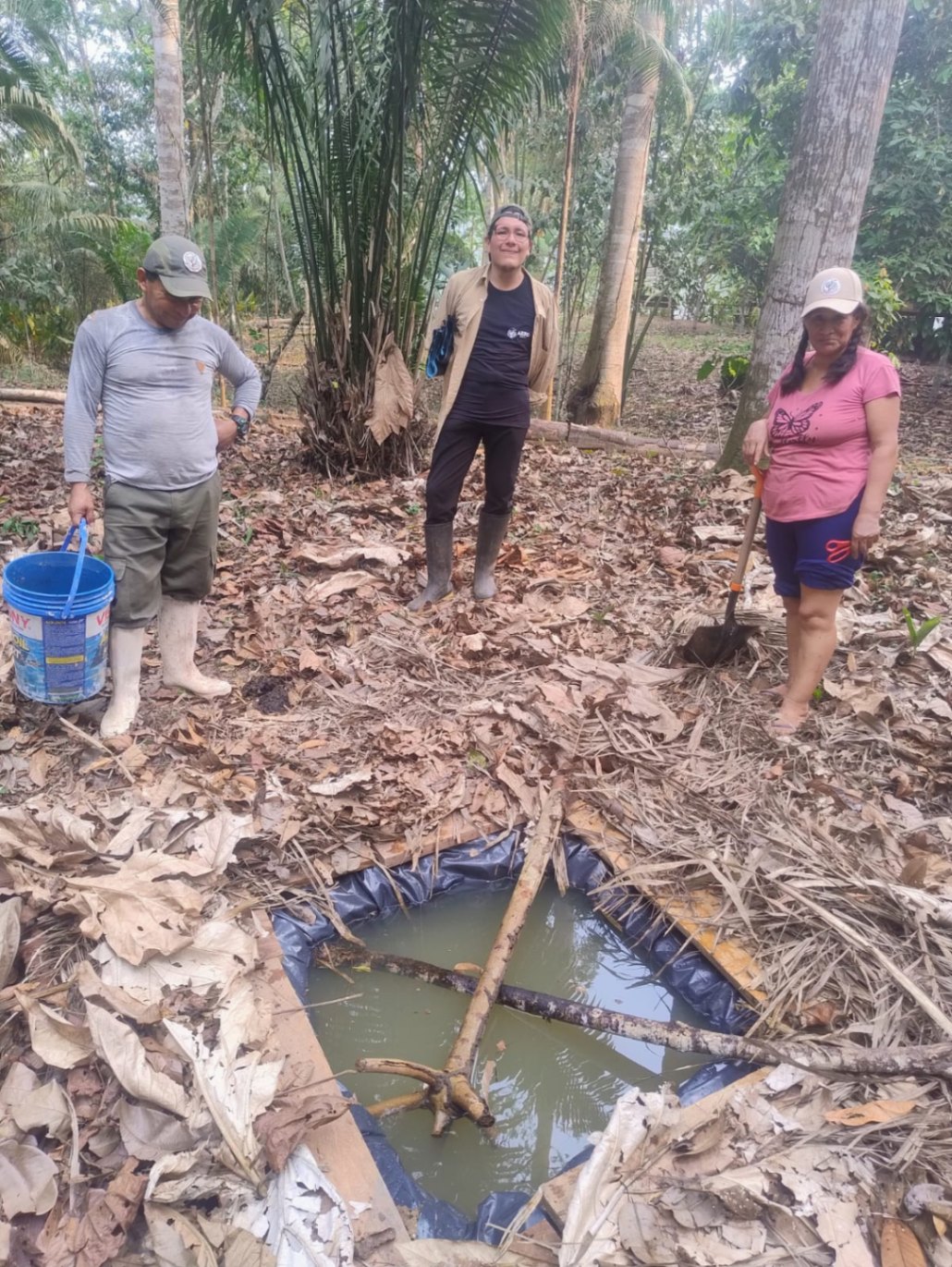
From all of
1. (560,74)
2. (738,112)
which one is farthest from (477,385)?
(738,112)

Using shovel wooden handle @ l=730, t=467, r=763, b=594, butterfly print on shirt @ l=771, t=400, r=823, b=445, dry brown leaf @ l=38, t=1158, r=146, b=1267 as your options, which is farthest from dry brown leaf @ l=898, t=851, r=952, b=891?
dry brown leaf @ l=38, t=1158, r=146, b=1267

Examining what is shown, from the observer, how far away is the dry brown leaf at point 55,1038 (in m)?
1.85

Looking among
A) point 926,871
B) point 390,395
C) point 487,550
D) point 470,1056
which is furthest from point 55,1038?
point 390,395

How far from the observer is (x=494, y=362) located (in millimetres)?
3725

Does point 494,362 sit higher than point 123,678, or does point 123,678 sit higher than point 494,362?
point 494,362

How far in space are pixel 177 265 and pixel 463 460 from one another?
163cm

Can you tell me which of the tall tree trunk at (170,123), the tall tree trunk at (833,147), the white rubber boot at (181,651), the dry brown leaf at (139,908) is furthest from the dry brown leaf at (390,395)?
the dry brown leaf at (139,908)

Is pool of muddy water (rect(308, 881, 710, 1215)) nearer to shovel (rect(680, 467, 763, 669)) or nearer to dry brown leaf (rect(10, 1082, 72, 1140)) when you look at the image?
dry brown leaf (rect(10, 1082, 72, 1140))

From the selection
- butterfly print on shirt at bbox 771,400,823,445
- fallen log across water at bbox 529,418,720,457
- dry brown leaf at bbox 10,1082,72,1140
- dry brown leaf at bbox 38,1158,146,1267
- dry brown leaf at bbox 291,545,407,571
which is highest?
butterfly print on shirt at bbox 771,400,823,445

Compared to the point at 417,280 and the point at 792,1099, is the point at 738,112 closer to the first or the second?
the point at 417,280

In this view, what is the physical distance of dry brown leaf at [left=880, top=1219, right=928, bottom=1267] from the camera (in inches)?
63.3

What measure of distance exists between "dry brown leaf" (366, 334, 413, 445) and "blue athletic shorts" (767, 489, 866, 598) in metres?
3.77

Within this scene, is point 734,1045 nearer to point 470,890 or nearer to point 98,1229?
point 470,890

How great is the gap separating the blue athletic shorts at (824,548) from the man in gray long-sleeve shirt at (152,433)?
211 centimetres
